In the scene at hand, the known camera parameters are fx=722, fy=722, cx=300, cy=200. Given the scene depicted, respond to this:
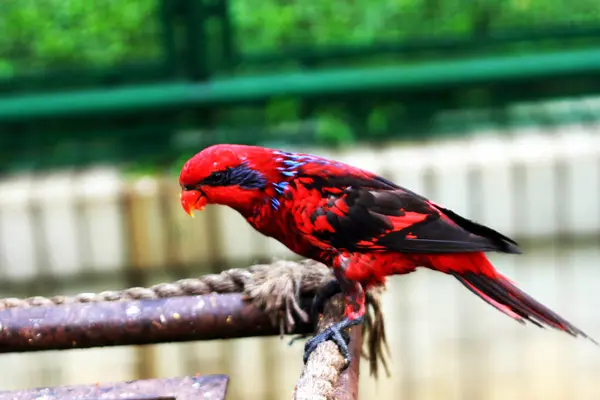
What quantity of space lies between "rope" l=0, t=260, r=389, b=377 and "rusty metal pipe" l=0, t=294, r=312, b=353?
3cm

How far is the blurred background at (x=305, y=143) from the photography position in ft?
7.78

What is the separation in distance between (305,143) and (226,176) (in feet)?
3.82

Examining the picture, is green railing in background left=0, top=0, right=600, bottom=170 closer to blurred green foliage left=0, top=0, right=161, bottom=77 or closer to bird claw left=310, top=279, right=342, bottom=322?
blurred green foliage left=0, top=0, right=161, bottom=77

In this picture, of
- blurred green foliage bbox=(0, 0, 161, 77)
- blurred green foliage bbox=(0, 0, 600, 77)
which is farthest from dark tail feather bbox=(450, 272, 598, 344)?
blurred green foliage bbox=(0, 0, 161, 77)

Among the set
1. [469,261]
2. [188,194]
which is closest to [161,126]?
[188,194]

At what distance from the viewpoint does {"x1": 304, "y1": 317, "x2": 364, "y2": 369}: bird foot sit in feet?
3.88

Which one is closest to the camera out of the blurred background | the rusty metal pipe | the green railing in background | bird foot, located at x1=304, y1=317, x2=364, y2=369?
bird foot, located at x1=304, y1=317, x2=364, y2=369

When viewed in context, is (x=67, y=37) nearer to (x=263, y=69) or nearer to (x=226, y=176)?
(x=263, y=69)

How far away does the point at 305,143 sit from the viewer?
2512 millimetres

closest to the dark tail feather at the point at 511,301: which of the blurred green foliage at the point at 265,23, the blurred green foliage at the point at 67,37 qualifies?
the blurred green foliage at the point at 265,23

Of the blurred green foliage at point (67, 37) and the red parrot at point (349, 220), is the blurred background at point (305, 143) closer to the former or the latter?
the blurred green foliage at point (67, 37)

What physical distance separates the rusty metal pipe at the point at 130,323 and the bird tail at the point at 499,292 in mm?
375

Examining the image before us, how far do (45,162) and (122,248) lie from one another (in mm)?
452

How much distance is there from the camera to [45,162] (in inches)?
99.8
